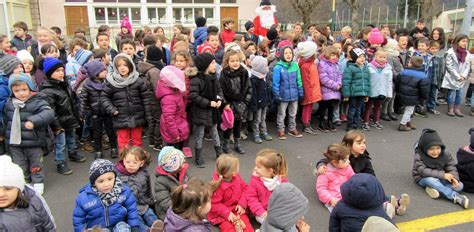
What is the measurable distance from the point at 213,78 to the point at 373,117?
382cm

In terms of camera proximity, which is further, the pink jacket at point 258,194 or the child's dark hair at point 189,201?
the pink jacket at point 258,194

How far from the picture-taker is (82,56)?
6.66m

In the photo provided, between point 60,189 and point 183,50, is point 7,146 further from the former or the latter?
point 183,50

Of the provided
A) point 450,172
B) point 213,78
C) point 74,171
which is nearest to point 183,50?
point 213,78

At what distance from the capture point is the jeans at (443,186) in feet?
15.4

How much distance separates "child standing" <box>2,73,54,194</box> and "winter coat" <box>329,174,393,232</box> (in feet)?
12.1

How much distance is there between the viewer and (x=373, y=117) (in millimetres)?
7805

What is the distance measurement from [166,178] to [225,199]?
0.66 m

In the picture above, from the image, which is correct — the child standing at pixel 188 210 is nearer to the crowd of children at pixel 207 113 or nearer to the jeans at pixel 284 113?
the crowd of children at pixel 207 113

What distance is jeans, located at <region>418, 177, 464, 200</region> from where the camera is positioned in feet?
15.4

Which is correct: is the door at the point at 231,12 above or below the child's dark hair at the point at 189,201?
above

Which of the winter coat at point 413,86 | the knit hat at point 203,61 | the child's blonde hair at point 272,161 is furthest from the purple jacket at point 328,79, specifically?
the child's blonde hair at point 272,161

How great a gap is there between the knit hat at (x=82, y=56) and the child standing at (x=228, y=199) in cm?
387

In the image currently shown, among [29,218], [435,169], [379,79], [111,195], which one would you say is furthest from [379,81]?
[29,218]
